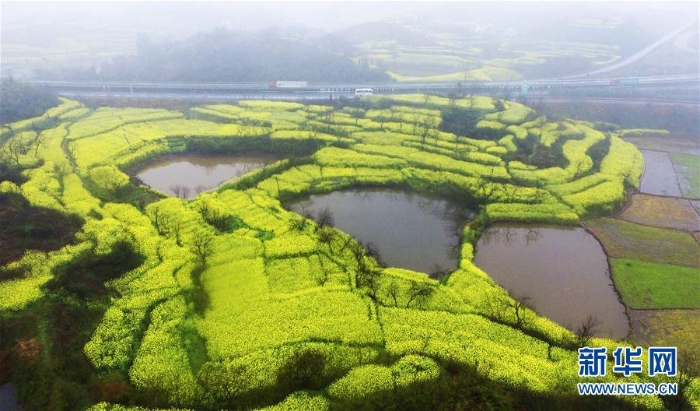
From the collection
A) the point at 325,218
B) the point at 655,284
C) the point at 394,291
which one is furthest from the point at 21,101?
the point at 655,284

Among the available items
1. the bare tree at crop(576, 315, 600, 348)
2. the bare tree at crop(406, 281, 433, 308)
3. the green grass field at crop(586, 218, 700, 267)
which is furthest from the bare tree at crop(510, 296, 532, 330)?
the green grass field at crop(586, 218, 700, 267)

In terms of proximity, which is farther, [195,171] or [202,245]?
[195,171]

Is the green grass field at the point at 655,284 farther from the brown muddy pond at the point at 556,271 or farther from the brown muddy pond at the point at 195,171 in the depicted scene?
the brown muddy pond at the point at 195,171

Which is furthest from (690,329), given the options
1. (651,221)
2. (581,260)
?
(651,221)

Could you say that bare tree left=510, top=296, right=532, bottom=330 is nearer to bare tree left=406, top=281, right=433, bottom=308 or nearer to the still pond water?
the still pond water

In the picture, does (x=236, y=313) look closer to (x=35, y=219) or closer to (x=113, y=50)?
(x=35, y=219)

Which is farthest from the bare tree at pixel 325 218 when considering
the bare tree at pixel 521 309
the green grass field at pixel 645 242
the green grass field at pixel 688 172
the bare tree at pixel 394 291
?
the green grass field at pixel 688 172

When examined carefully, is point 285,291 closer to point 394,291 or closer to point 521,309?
point 394,291
